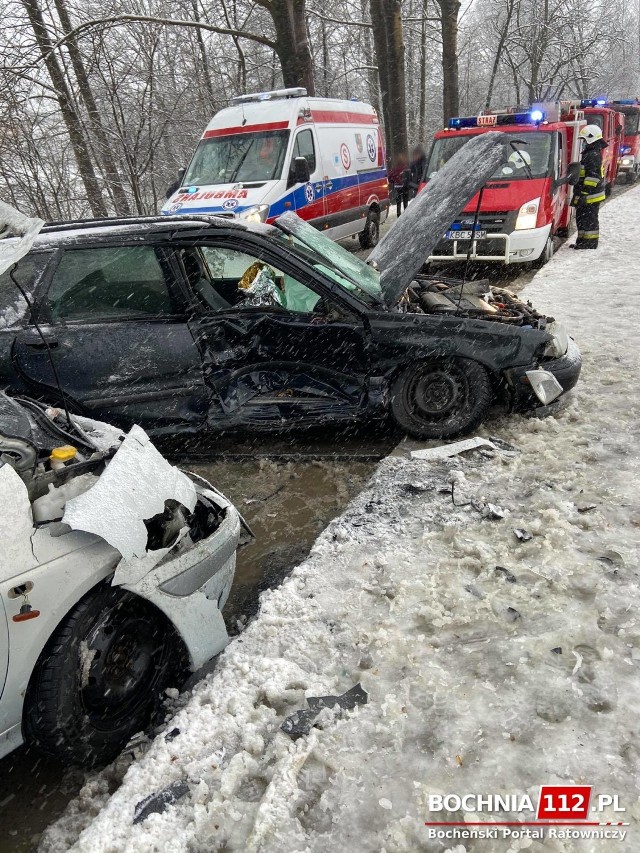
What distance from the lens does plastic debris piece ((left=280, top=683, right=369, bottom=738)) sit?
223 centimetres

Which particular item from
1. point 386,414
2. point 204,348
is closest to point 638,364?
point 386,414

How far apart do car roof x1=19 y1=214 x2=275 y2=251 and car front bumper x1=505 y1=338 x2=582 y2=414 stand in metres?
2.16

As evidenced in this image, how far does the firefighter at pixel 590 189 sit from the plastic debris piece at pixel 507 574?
939 cm

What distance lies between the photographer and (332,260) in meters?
4.38

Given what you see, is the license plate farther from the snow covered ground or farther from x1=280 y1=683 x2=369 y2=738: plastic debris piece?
x1=280 y1=683 x2=369 y2=738: plastic debris piece

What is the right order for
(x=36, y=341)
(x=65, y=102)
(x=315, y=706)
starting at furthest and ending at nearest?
(x=65, y=102) → (x=36, y=341) → (x=315, y=706)

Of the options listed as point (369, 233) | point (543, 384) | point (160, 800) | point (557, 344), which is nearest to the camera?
point (160, 800)

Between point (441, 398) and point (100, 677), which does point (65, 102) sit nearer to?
point (441, 398)

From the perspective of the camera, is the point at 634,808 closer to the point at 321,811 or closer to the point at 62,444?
the point at 321,811

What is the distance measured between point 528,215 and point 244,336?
640 centimetres

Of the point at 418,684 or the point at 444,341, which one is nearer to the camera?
the point at 418,684

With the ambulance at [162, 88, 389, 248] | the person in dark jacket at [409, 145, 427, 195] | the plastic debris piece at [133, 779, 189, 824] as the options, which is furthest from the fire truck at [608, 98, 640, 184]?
the plastic debris piece at [133, 779, 189, 824]

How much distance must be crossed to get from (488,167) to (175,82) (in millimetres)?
13388

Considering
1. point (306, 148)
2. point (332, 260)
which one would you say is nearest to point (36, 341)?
point (332, 260)
